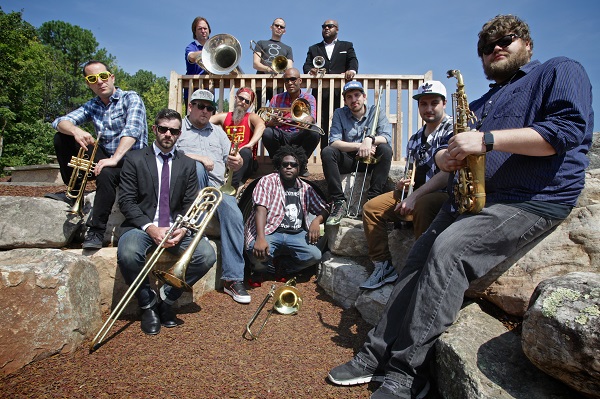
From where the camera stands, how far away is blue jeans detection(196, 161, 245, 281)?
4207mm

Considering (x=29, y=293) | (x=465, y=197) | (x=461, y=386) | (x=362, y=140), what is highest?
(x=362, y=140)

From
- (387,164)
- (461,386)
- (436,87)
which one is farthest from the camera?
(387,164)

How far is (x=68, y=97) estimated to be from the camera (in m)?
33.8

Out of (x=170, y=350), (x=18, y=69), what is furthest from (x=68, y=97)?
(x=170, y=350)

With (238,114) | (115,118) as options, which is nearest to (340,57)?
(238,114)

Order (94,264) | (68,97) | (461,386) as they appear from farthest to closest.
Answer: (68,97) < (94,264) < (461,386)

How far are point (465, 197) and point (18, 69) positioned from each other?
2676cm

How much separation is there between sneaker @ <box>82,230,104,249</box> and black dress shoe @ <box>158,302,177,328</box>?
943 mm

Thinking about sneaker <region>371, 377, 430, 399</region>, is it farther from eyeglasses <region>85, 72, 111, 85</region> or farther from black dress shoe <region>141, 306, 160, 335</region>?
eyeglasses <region>85, 72, 111, 85</region>

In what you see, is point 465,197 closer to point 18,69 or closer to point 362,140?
point 362,140

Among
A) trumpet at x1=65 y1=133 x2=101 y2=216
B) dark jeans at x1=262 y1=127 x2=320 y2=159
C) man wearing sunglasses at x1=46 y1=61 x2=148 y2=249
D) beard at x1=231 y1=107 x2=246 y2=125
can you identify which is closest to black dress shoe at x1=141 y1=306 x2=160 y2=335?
man wearing sunglasses at x1=46 y1=61 x2=148 y2=249

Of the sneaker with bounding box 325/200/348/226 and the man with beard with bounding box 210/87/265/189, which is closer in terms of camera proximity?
the sneaker with bounding box 325/200/348/226

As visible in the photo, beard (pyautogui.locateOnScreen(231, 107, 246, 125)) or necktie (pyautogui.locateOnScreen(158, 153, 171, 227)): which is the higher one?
beard (pyautogui.locateOnScreen(231, 107, 246, 125))

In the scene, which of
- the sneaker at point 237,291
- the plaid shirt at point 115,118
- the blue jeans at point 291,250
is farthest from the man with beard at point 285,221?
the plaid shirt at point 115,118
